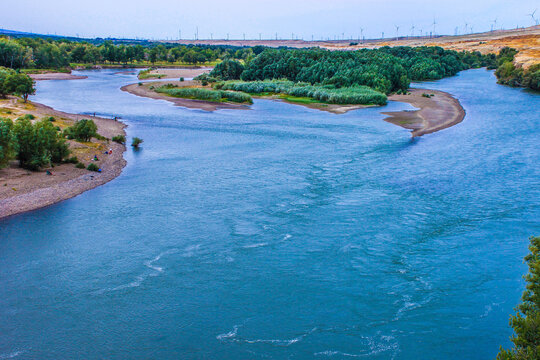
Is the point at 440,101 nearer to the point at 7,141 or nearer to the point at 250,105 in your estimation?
the point at 250,105

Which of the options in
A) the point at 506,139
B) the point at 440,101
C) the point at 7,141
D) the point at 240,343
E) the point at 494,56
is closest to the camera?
the point at 240,343

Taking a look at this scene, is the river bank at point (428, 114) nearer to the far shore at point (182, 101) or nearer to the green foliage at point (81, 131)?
the far shore at point (182, 101)

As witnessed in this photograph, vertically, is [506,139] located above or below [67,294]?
above

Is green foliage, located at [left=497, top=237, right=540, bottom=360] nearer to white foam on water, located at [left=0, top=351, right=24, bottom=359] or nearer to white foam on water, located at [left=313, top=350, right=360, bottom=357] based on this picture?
white foam on water, located at [left=313, top=350, right=360, bottom=357]

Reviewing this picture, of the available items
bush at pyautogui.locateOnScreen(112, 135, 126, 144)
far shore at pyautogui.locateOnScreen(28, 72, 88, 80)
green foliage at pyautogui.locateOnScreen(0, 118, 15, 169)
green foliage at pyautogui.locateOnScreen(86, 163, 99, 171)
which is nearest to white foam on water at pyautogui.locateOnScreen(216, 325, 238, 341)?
green foliage at pyautogui.locateOnScreen(86, 163, 99, 171)

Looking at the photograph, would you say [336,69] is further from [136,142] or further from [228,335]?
[228,335]

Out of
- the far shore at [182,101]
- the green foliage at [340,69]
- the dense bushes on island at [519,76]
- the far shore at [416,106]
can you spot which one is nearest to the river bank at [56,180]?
the far shore at [182,101]

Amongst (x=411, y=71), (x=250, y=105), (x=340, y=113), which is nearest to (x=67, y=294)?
(x=340, y=113)
